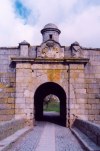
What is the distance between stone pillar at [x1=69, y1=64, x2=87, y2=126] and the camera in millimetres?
15594

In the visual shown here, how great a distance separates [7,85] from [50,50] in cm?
296

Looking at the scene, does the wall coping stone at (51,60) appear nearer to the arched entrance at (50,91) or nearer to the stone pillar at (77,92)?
the stone pillar at (77,92)

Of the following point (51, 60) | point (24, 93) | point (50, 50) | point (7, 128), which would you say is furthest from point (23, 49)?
point (7, 128)

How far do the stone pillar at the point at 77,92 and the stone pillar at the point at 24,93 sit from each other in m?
2.11

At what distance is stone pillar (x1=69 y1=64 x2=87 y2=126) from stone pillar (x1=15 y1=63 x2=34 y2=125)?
2.11 m

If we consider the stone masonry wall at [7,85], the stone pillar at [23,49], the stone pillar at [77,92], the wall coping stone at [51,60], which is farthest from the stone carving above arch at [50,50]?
the stone masonry wall at [7,85]

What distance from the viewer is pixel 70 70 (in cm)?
1591

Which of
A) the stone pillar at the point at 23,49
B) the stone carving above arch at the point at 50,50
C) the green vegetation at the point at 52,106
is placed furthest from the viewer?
the green vegetation at the point at 52,106

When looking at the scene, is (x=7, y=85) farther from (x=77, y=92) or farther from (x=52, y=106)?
(x=52, y=106)

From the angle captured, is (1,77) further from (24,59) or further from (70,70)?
(70,70)

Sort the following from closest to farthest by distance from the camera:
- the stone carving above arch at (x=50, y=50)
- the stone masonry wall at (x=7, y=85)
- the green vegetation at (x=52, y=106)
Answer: the stone masonry wall at (x=7, y=85) → the stone carving above arch at (x=50, y=50) → the green vegetation at (x=52, y=106)

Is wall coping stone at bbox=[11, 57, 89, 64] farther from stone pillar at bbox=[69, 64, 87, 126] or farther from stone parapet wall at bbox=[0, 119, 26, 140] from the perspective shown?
stone parapet wall at bbox=[0, 119, 26, 140]

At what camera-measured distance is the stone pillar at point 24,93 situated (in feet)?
51.1

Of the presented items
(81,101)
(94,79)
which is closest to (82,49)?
(94,79)
